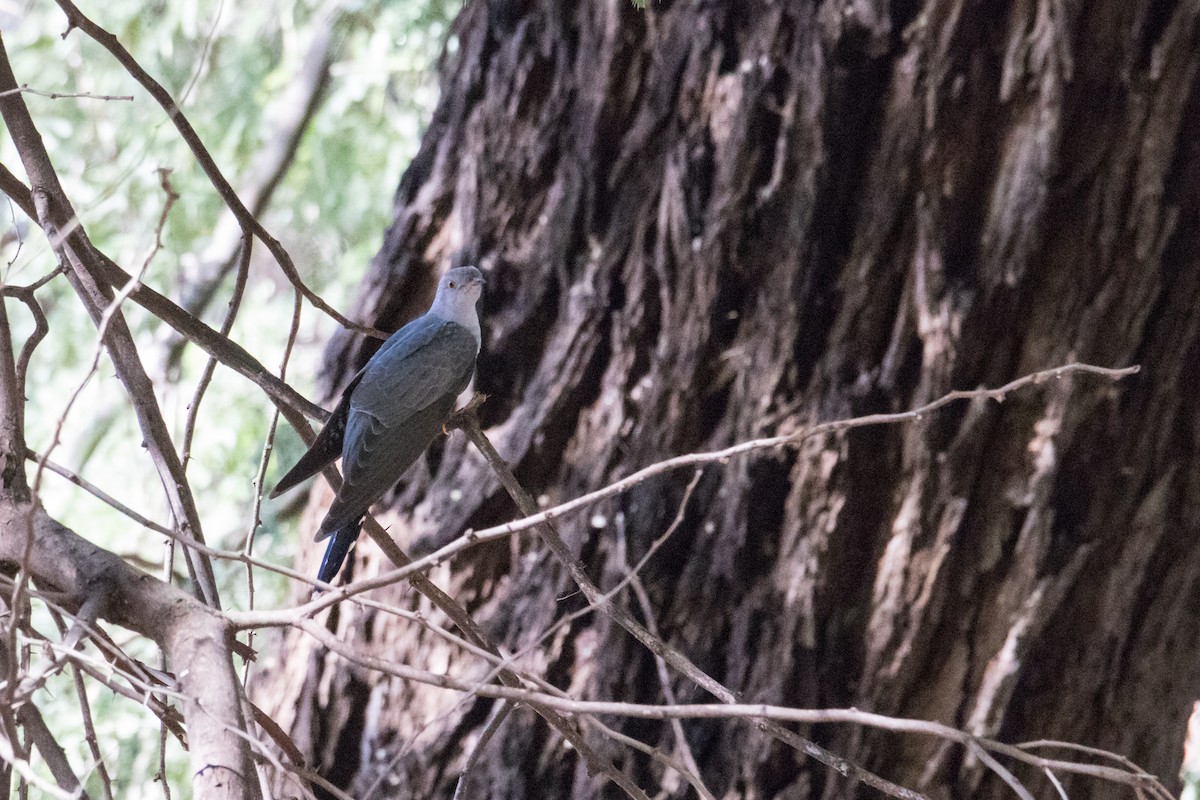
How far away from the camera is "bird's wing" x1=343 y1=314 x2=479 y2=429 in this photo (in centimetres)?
232

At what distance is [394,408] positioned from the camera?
2.32 metres

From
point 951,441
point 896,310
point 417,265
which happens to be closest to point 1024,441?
point 951,441

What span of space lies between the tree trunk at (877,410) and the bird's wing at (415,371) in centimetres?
29

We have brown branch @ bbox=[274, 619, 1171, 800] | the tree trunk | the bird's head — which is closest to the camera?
brown branch @ bbox=[274, 619, 1171, 800]

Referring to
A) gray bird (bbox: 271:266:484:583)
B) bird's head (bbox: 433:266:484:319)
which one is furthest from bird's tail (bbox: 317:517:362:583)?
bird's head (bbox: 433:266:484:319)

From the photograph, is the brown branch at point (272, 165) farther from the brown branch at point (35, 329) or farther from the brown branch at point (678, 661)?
the brown branch at point (678, 661)

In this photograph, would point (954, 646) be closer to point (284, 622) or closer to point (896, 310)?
point (896, 310)

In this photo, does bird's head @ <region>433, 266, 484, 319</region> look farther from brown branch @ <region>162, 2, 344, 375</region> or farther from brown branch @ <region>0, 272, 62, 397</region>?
brown branch @ <region>162, 2, 344, 375</region>

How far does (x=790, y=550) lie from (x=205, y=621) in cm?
152


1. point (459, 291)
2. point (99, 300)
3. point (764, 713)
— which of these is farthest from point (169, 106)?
point (764, 713)

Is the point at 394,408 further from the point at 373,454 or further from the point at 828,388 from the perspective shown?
the point at 828,388

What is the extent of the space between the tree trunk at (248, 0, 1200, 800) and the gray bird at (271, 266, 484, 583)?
289 millimetres

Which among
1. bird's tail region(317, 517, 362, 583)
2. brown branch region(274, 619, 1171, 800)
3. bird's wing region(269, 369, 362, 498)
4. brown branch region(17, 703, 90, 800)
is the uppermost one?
bird's wing region(269, 369, 362, 498)

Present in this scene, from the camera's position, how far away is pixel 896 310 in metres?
2.54
